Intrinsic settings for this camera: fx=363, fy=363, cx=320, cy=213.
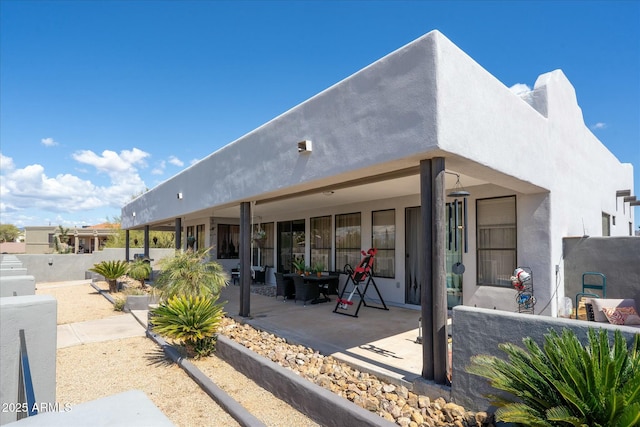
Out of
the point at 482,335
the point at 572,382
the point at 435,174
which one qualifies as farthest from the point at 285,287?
the point at 572,382

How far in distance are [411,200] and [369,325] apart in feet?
11.2

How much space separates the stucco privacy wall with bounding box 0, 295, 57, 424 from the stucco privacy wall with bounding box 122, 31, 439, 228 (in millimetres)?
3670

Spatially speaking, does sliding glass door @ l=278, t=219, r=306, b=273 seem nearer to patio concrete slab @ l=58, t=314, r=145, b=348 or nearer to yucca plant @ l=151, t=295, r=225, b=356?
patio concrete slab @ l=58, t=314, r=145, b=348

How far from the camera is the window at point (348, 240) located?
1064 cm

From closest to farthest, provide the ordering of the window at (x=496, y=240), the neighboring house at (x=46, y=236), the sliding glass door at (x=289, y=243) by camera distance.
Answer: the window at (x=496, y=240)
the sliding glass door at (x=289, y=243)
the neighboring house at (x=46, y=236)

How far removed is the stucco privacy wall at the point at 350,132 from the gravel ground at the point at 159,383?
3177 mm

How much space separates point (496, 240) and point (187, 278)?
255 inches

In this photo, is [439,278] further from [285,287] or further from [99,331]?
[99,331]

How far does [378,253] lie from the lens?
9898 millimetres

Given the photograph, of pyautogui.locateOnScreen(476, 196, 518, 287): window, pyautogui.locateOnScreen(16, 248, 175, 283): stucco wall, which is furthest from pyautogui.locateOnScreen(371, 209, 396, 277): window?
pyautogui.locateOnScreen(16, 248, 175, 283): stucco wall

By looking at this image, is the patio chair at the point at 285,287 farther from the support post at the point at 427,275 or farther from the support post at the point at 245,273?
the support post at the point at 427,275

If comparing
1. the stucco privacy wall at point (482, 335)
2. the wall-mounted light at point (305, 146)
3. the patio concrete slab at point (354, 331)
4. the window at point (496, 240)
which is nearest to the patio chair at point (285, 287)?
the patio concrete slab at point (354, 331)

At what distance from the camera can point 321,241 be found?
12094mm

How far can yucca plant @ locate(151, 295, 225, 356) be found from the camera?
19.1 ft
